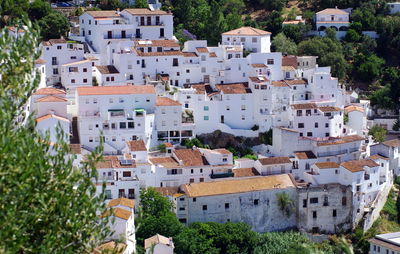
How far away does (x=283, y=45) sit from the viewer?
173ft

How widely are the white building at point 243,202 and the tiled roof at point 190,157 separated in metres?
1.23

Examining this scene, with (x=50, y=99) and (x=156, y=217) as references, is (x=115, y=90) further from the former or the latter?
(x=156, y=217)

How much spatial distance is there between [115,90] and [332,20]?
75.8 ft

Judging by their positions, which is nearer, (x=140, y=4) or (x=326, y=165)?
(x=326, y=165)

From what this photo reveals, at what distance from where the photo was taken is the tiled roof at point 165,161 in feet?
128

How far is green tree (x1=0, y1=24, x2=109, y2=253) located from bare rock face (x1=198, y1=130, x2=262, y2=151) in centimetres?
2517

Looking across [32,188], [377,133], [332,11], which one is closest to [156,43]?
[377,133]

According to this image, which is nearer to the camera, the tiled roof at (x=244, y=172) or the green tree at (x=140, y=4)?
the tiled roof at (x=244, y=172)

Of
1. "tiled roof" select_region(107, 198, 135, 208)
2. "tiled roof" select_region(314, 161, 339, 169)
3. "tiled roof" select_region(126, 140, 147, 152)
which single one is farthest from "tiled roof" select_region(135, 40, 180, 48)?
"tiled roof" select_region(107, 198, 135, 208)

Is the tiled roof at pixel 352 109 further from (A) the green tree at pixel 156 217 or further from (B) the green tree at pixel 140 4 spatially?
(B) the green tree at pixel 140 4

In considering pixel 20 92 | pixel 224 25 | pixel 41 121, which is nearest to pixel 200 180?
pixel 41 121

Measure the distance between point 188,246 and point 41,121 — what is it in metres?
8.63

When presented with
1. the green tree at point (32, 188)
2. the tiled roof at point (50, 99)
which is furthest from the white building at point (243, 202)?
the green tree at point (32, 188)

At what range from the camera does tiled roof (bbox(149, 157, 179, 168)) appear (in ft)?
128
